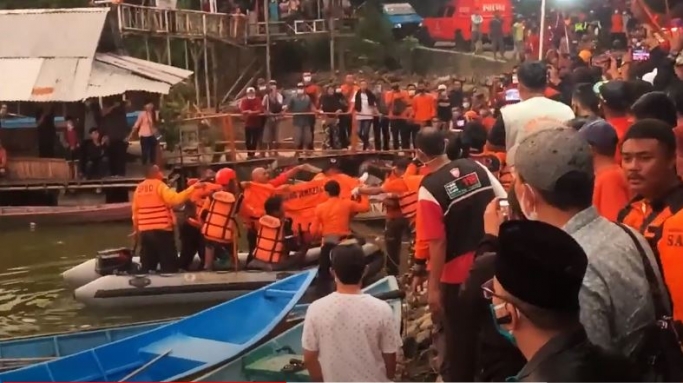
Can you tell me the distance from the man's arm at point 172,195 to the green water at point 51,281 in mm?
1459

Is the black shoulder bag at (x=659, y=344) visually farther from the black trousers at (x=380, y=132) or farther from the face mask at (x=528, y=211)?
the black trousers at (x=380, y=132)

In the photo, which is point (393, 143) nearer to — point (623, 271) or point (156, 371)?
point (156, 371)

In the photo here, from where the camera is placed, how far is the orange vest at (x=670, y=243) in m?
3.69

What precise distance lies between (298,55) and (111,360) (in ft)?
93.4

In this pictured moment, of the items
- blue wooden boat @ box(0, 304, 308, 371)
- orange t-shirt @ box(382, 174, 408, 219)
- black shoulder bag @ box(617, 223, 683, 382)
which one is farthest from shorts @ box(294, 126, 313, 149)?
black shoulder bag @ box(617, 223, 683, 382)

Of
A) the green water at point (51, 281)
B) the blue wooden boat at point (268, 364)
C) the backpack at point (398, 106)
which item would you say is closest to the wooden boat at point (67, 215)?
the green water at point (51, 281)

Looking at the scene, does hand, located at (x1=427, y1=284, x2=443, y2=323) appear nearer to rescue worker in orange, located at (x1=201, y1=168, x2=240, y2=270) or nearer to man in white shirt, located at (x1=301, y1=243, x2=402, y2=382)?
man in white shirt, located at (x1=301, y1=243, x2=402, y2=382)

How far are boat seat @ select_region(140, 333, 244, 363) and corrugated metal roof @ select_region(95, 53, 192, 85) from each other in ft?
41.6

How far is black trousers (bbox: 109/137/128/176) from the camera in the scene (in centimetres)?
2069

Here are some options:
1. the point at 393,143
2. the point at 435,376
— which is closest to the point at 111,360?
the point at 435,376

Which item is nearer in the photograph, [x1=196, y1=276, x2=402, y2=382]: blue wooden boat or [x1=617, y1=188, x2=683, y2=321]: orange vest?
[x1=617, y1=188, x2=683, y2=321]: orange vest

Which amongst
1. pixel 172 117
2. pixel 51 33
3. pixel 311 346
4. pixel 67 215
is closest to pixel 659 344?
pixel 311 346

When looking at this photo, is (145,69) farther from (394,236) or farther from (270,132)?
(394,236)

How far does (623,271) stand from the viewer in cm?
319
